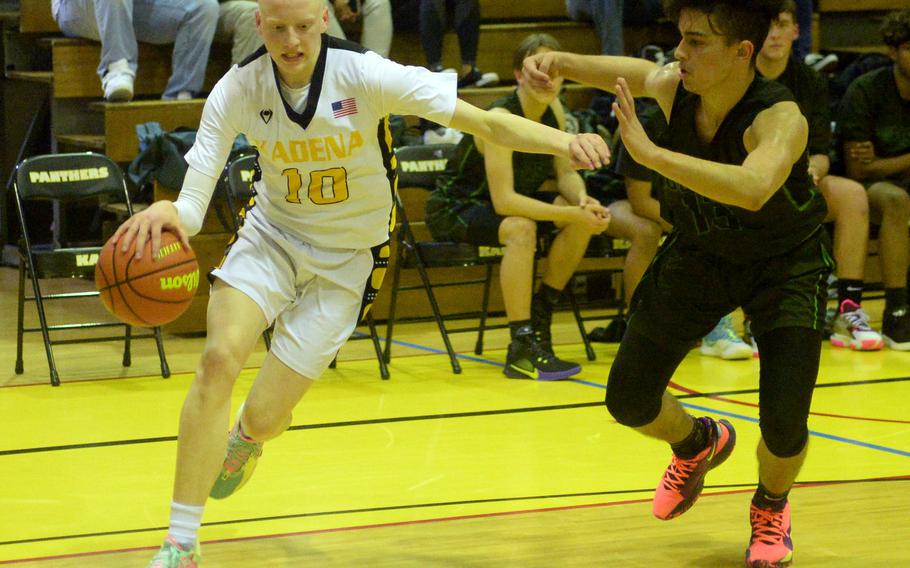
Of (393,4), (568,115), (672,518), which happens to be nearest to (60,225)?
(393,4)

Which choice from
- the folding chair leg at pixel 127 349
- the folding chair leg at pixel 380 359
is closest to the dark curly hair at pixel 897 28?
the folding chair leg at pixel 380 359

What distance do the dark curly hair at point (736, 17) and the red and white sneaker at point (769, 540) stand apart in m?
1.44

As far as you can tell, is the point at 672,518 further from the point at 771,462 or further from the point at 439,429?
the point at 439,429

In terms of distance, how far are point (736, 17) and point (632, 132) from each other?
51cm

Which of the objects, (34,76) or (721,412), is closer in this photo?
(721,412)

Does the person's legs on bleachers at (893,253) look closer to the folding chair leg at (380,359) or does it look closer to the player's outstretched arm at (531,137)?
the folding chair leg at (380,359)

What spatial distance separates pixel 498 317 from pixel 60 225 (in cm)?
307

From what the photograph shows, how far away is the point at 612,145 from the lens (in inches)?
312

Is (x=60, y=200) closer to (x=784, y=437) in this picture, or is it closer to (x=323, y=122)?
(x=323, y=122)

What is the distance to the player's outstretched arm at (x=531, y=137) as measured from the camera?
142 inches

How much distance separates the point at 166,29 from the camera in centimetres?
806

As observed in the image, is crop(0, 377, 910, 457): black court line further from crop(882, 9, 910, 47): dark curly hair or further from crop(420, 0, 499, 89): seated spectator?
crop(420, 0, 499, 89): seated spectator

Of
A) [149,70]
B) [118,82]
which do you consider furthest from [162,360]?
[149,70]

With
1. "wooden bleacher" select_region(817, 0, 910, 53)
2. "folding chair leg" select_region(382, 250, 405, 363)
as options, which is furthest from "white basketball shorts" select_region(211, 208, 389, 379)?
"wooden bleacher" select_region(817, 0, 910, 53)
